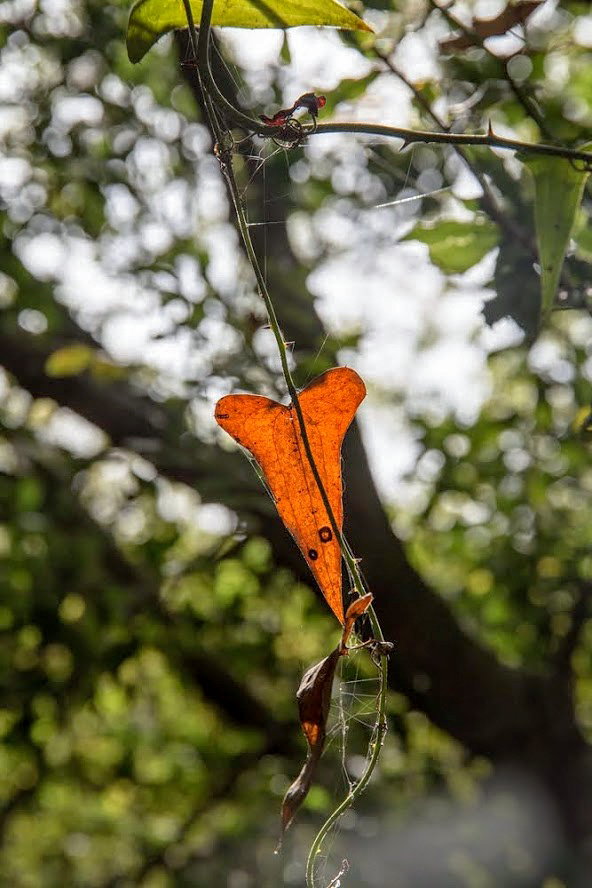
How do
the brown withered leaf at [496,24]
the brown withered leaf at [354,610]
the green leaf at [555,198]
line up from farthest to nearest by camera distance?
1. the brown withered leaf at [496,24]
2. the green leaf at [555,198]
3. the brown withered leaf at [354,610]

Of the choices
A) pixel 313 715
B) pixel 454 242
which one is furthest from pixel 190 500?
pixel 313 715

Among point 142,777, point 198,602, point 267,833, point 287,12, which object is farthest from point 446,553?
point 287,12

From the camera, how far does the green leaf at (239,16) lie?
382mm

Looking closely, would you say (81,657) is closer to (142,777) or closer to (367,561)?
(367,561)

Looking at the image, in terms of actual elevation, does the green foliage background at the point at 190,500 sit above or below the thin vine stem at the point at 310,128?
below

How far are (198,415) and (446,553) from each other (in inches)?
26.0

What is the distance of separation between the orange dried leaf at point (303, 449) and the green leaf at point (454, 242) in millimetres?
323

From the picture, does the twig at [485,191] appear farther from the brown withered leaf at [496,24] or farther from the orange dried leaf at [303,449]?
the orange dried leaf at [303,449]

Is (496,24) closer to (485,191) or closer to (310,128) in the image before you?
(485,191)

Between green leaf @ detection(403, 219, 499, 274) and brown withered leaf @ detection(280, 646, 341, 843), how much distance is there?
1.30ft

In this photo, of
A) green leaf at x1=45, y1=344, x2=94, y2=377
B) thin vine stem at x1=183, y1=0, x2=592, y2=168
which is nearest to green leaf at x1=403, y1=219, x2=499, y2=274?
thin vine stem at x1=183, y1=0, x2=592, y2=168

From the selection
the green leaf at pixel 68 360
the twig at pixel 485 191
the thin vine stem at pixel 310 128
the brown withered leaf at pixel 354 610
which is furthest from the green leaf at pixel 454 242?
the green leaf at pixel 68 360

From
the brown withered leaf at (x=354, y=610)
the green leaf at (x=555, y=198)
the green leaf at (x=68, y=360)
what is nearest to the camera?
the brown withered leaf at (x=354, y=610)

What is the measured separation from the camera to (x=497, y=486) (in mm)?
1466
